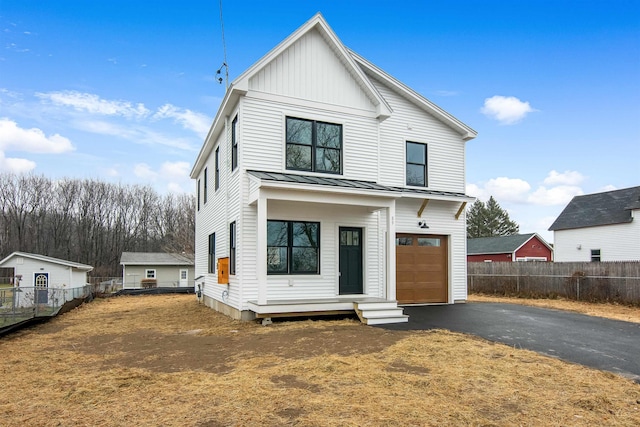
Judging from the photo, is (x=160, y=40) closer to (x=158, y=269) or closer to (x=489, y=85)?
(x=489, y=85)

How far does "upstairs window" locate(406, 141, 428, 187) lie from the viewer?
14.1m

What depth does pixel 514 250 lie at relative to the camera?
32.0 metres

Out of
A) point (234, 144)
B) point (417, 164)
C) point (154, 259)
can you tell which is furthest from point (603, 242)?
point (154, 259)

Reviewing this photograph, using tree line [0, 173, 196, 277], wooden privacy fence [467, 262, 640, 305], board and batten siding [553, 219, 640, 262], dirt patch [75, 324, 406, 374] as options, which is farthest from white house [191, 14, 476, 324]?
tree line [0, 173, 196, 277]

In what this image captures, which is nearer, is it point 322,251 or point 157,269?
point 322,251

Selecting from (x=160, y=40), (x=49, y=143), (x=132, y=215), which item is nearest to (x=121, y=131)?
(x=49, y=143)

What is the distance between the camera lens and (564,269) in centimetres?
1727

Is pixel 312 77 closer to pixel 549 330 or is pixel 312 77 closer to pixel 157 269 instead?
pixel 549 330

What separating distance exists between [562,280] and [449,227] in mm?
6538

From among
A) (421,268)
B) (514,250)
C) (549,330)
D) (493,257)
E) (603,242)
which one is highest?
(603,242)

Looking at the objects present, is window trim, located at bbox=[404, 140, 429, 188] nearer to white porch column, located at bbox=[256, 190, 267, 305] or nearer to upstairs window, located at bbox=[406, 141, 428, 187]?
upstairs window, located at bbox=[406, 141, 428, 187]

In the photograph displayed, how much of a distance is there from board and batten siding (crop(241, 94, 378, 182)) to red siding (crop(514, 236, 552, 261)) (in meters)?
24.8

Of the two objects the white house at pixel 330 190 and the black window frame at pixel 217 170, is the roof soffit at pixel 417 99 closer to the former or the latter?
the white house at pixel 330 190

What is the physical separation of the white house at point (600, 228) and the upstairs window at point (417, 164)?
53.3 ft
